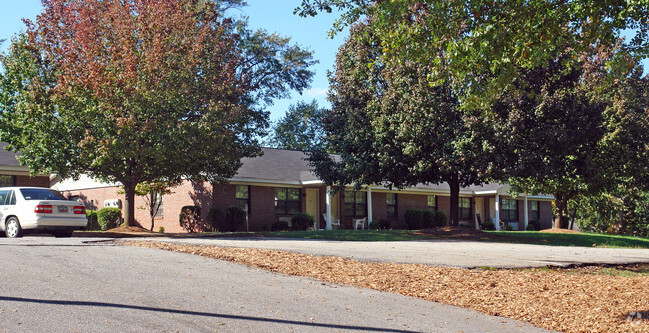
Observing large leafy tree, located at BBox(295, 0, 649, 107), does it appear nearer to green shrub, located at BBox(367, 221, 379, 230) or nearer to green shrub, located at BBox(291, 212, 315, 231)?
green shrub, located at BBox(291, 212, 315, 231)

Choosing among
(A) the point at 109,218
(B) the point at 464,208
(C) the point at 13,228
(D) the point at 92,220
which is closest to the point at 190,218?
(A) the point at 109,218

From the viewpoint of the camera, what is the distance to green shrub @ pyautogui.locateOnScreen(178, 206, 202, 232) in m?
28.1

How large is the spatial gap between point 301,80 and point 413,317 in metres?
34.7

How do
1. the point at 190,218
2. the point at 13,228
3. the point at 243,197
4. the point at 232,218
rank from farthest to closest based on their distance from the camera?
the point at 243,197 < the point at 190,218 < the point at 232,218 < the point at 13,228

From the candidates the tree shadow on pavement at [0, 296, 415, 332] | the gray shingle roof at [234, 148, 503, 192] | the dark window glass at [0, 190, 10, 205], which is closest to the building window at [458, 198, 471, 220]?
the gray shingle roof at [234, 148, 503, 192]

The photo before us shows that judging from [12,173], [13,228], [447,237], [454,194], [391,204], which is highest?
[12,173]

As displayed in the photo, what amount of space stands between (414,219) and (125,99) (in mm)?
19021

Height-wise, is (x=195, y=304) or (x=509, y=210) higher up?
(x=509, y=210)

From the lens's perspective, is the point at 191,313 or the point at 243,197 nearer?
the point at 191,313

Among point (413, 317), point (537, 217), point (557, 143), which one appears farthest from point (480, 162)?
point (537, 217)

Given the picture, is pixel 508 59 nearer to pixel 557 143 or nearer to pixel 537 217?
pixel 557 143

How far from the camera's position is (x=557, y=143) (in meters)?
21.2

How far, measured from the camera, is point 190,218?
2830cm

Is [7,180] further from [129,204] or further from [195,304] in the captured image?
[195,304]
